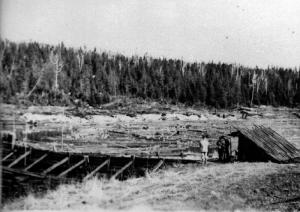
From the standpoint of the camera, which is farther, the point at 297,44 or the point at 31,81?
the point at 297,44

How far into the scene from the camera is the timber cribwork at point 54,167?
25.5 feet

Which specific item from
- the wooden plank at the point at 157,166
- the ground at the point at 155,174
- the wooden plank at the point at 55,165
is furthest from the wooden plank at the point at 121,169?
the wooden plank at the point at 55,165

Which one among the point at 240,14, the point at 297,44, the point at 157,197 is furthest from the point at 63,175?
the point at 297,44

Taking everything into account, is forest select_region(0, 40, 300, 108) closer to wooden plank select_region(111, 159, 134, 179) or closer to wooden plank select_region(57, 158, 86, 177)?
wooden plank select_region(57, 158, 86, 177)

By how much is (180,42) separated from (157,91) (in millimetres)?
1914

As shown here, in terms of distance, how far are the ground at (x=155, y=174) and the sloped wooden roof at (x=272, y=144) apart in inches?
18.3

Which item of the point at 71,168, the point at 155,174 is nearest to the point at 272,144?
the point at 155,174

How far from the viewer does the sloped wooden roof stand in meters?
10.9

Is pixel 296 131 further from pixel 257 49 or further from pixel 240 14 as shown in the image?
pixel 240 14

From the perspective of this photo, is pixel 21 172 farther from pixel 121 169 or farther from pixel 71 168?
pixel 121 169

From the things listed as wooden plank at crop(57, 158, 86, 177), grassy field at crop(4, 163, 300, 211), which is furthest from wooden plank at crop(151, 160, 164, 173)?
wooden plank at crop(57, 158, 86, 177)

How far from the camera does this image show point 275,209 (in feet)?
26.0

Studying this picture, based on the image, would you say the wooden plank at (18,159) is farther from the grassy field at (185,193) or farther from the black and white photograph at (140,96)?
the grassy field at (185,193)

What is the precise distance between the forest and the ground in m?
0.41
